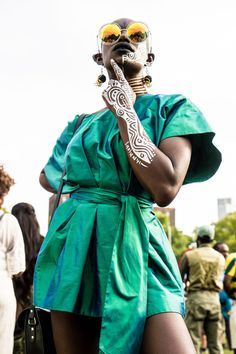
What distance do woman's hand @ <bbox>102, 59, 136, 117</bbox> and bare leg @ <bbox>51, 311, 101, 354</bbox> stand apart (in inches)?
30.8

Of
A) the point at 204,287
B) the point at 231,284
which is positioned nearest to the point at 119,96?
the point at 204,287

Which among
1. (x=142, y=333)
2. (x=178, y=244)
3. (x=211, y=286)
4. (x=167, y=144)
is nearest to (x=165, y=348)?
(x=142, y=333)

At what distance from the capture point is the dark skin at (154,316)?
2.25m

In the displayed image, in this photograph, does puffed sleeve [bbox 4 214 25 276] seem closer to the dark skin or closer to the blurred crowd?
the blurred crowd

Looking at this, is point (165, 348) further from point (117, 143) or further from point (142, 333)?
point (117, 143)

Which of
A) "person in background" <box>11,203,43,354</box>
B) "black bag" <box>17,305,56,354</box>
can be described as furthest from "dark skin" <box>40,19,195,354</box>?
"person in background" <box>11,203,43,354</box>

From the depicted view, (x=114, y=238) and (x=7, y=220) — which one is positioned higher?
(x=7, y=220)

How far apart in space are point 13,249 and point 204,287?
12.2ft

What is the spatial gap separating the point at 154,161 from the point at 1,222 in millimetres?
4125

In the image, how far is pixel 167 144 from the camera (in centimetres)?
244

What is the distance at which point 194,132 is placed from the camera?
8.17ft

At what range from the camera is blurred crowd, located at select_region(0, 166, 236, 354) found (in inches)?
244

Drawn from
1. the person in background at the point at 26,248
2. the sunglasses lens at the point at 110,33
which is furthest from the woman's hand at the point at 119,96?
the person in background at the point at 26,248

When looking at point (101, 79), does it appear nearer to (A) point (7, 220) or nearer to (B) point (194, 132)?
(B) point (194, 132)
